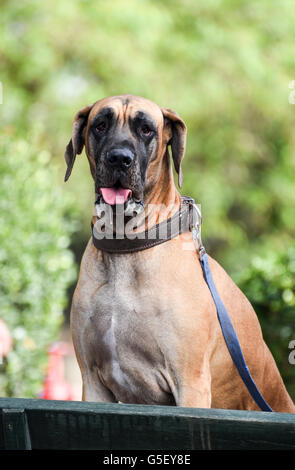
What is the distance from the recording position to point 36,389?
5336 mm

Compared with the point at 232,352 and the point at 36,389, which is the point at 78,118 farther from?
the point at 36,389

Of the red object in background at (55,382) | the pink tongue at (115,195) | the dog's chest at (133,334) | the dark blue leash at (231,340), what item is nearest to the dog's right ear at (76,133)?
the pink tongue at (115,195)

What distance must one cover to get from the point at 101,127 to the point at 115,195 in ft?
1.05

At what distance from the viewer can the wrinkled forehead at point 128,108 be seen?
2605 mm

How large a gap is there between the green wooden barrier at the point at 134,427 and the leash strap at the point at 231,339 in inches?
42.6

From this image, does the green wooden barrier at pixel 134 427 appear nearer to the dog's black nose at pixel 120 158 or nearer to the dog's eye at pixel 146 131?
the dog's black nose at pixel 120 158

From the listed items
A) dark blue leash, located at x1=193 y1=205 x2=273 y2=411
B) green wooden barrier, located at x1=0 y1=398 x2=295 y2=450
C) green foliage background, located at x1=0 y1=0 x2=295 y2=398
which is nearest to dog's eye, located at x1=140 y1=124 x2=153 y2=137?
dark blue leash, located at x1=193 y1=205 x2=273 y2=411

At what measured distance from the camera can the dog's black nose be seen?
8.07 ft

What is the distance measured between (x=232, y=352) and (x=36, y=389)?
3130mm

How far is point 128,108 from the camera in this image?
262 centimetres
